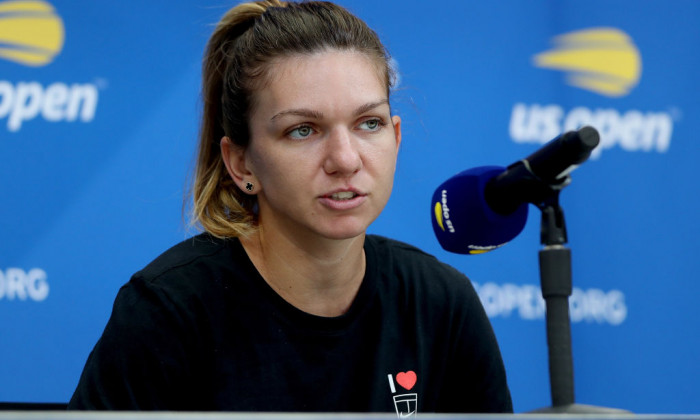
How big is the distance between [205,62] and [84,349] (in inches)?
33.0

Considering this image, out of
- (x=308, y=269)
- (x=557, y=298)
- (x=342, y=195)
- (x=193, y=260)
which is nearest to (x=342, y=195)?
(x=342, y=195)

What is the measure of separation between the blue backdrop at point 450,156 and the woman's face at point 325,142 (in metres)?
0.54

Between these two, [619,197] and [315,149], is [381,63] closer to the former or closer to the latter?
[315,149]

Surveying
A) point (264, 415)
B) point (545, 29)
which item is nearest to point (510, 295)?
point (545, 29)

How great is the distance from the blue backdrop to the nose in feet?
2.01

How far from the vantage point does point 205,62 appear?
1.65 metres

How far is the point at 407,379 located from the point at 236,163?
22.3 inches

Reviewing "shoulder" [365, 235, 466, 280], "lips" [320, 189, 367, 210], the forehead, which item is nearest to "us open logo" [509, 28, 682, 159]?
"shoulder" [365, 235, 466, 280]

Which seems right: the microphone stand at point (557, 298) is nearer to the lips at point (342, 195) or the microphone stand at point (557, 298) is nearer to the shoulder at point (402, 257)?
the lips at point (342, 195)

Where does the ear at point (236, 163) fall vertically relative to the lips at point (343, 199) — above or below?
above

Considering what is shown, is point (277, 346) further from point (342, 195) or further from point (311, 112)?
point (311, 112)

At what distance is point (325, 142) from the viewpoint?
1310 mm

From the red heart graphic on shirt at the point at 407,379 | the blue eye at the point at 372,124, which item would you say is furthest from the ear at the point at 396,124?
the red heart graphic on shirt at the point at 407,379

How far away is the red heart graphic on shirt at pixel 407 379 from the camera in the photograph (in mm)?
1475
